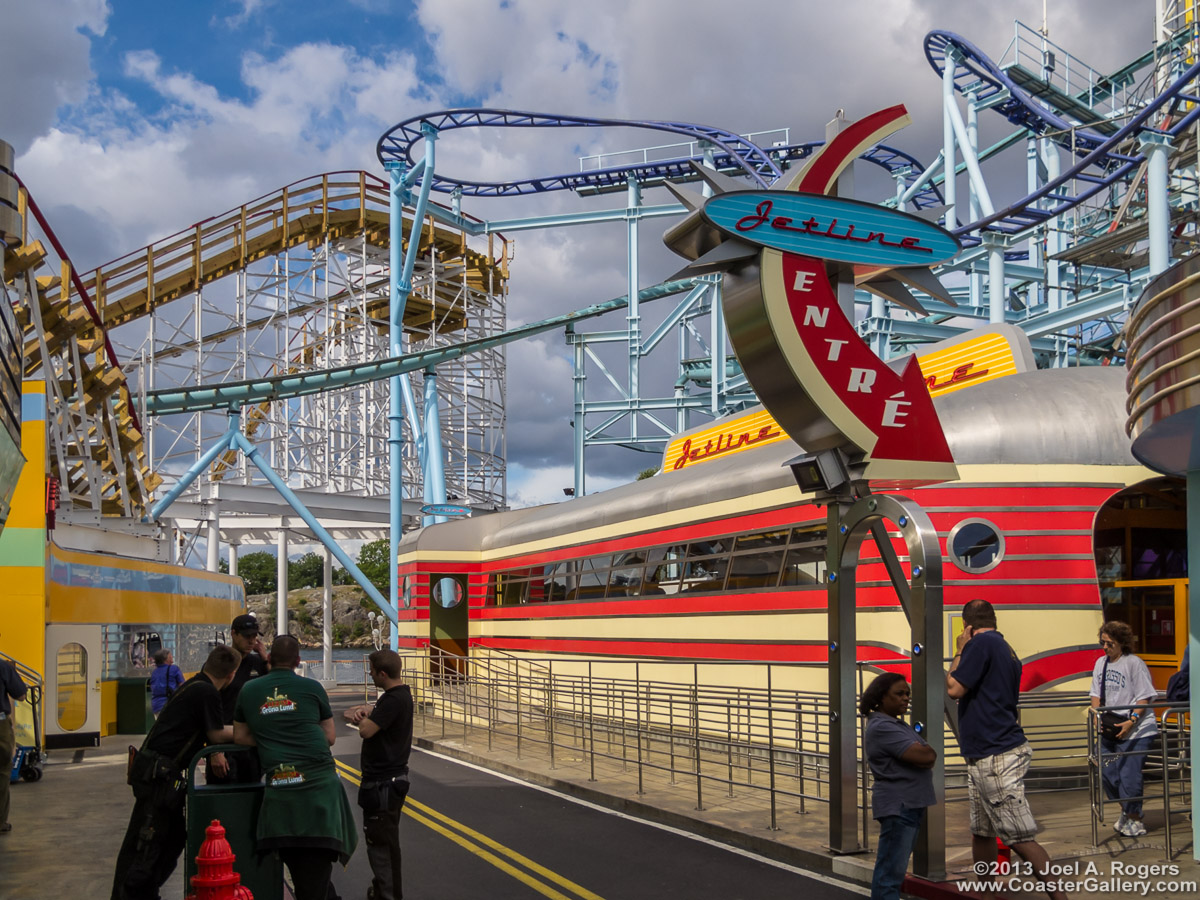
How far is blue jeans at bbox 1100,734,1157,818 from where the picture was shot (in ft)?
29.1

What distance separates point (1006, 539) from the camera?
11594 mm

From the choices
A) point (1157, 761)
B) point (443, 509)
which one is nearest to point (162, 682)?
point (1157, 761)

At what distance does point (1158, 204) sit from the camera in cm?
2034

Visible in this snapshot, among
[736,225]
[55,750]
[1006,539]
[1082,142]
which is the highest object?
[1082,142]

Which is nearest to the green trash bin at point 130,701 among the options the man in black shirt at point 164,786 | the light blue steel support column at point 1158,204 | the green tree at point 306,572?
the man in black shirt at point 164,786

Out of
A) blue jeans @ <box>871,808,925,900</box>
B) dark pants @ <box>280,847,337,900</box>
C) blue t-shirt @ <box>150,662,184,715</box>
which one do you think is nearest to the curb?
blue jeans @ <box>871,808,925,900</box>

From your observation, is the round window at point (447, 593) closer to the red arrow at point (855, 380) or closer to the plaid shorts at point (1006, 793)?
the red arrow at point (855, 380)

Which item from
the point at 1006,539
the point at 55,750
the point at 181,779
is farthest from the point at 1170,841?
the point at 55,750

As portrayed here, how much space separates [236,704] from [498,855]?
3924 millimetres

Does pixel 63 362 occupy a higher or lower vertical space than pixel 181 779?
higher

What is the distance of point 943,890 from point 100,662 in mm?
15179

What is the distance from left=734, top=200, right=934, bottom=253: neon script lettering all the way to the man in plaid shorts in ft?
9.82

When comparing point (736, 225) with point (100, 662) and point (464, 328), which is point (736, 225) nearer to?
point (100, 662)

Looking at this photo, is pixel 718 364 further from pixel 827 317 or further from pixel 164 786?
pixel 164 786
